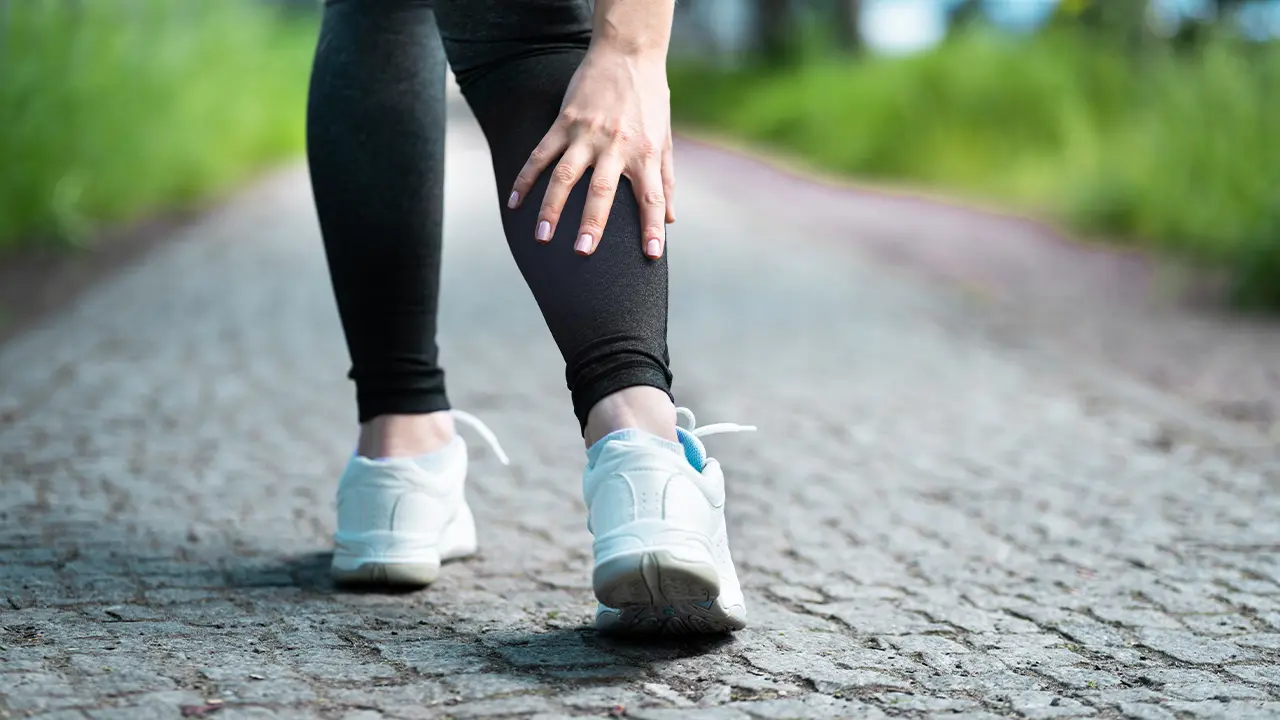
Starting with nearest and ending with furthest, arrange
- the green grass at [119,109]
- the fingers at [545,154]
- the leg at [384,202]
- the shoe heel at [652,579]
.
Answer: the shoe heel at [652,579] → the fingers at [545,154] → the leg at [384,202] → the green grass at [119,109]

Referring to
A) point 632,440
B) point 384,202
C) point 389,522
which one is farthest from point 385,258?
point 632,440

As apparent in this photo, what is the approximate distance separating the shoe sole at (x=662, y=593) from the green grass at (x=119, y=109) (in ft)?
Answer: 14.4

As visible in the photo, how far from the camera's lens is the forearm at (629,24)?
5.78 feet


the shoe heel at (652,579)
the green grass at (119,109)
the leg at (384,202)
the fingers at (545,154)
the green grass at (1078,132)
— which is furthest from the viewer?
the green grass at (1078,132)

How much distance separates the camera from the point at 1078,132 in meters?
Answer: 9.16

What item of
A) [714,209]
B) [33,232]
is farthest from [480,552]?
[714,209]

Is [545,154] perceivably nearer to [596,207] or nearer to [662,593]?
[596,207]

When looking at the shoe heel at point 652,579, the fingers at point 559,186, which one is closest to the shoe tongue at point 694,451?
the shoe heel at point 652,579

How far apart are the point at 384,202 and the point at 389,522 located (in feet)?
1.45

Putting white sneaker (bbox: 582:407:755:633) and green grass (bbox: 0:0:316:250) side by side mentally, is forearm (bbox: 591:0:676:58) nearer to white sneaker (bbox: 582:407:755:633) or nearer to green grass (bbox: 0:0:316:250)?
white sneaker (bbox: 582:407:755:633)

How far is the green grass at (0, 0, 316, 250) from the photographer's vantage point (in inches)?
222

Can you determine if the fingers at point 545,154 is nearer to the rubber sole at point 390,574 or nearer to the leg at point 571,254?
the leg at point 571,254

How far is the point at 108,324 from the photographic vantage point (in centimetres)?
477

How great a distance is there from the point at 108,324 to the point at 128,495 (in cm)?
224
